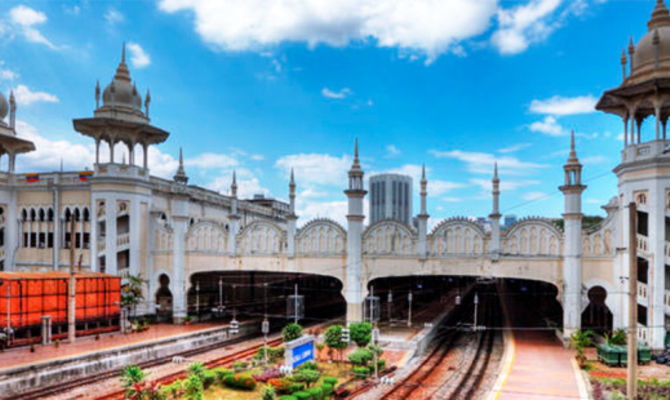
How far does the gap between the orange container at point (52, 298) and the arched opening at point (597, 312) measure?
30836mm

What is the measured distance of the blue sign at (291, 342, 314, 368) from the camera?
21.6 m

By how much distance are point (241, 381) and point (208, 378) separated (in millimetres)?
1392

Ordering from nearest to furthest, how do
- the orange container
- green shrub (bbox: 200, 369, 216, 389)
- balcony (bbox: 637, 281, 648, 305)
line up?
1. green shrub (bbox: 200, 369, 216, 389)
2. balcony (bbox: 637, 281, 648, 305)
3. the orange container

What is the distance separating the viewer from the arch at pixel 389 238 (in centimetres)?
2864

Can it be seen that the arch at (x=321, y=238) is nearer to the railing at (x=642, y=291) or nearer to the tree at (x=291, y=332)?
the tree at (x=291, y=332)

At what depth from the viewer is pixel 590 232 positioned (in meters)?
26.3

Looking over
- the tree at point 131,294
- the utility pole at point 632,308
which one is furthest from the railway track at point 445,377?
the tree at point 131,294

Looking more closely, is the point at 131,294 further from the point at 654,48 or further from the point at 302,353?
the point at 654,48

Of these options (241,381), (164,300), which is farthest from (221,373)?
(164,300)

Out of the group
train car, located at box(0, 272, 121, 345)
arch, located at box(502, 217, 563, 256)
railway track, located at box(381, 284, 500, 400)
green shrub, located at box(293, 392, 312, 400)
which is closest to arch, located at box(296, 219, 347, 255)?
railway track, located at box(381, 284, 500, 400)

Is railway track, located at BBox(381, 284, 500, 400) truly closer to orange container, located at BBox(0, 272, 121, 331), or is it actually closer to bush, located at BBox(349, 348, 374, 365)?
bush, located at BBox(349, 348, 374, 365)

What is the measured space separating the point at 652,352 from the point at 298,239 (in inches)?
799

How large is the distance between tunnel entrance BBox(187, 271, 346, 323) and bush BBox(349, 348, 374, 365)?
1209 centimetres

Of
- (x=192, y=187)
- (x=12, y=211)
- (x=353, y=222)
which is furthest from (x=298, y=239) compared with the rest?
(x=12, y=211)
